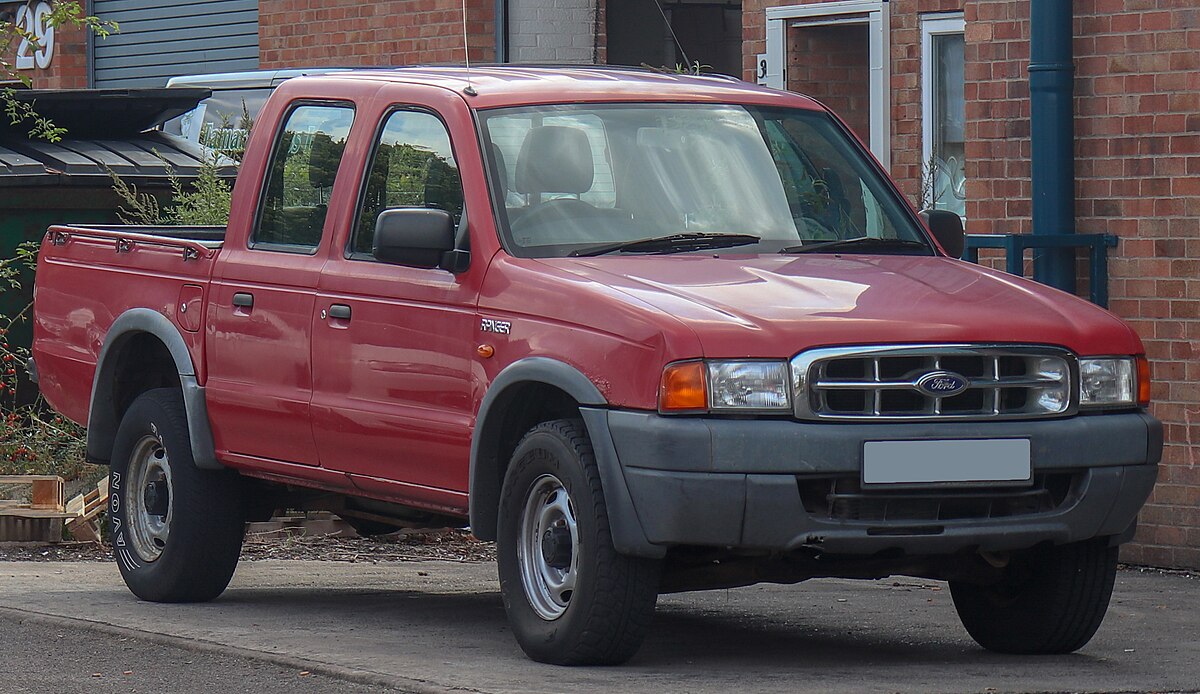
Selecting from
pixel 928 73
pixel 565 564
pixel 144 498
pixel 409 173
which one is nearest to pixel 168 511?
pixel 144 498

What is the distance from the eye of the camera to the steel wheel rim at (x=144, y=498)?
8477 millimetres

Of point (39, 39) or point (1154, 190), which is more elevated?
point (39, 39)

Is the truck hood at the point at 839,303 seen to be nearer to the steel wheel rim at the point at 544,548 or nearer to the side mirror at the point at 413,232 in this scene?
the side mirror at the point at 413,232

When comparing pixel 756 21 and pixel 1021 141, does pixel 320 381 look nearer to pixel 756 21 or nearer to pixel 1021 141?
pixel 1021 141

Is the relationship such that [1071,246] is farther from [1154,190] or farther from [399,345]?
[399,345]

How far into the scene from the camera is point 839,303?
6.34 m

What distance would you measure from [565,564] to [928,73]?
603cm

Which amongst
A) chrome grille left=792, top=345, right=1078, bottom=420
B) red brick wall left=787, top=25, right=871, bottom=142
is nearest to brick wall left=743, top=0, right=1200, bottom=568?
red brick wall left=787, top=25, right=871, bottom=142

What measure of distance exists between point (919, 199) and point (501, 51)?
199 inches

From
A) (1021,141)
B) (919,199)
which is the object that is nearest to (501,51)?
(919,199)

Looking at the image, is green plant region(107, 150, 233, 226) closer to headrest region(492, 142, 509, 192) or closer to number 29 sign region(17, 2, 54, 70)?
headrest region(492, 142, 509, 192)

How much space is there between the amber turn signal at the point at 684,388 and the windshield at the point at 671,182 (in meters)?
0.95

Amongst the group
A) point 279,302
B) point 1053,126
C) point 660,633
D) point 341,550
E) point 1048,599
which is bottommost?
point 341,550

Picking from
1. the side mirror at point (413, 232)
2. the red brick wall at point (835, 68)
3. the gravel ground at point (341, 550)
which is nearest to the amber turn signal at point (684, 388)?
the side mirror at point (413, 232)
